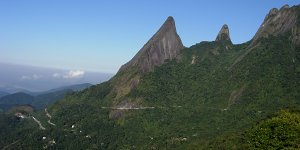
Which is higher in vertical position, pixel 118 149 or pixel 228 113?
pixel 228 113

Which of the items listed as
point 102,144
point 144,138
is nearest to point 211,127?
point 144,138

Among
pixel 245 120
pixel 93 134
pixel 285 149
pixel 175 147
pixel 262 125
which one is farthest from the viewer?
pixel 93 134

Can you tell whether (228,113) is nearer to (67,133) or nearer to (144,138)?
(144,138)

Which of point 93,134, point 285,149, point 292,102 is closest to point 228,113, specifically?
point 292,102

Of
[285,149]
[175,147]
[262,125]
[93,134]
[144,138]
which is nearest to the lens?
[285,149]

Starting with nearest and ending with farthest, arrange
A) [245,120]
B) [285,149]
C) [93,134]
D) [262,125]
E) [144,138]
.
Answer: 1. [285,149]
2. [262,125]
3. [245,120]
4. [144,138]
5. [93,134]

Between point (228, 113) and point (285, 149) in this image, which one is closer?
point (285, 149)

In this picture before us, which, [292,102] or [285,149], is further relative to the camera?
[292,102]

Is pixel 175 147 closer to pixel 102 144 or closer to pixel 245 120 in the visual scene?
pixel 245 120

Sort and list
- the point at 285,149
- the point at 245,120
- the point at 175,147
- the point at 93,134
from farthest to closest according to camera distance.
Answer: the point at 93,134 → the point at 245,120 → the point at 175,147 → the point at 285,149
